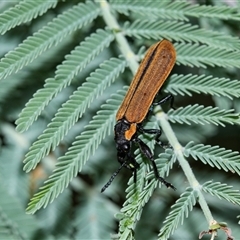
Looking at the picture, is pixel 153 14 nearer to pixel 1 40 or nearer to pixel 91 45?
pixel 91 45

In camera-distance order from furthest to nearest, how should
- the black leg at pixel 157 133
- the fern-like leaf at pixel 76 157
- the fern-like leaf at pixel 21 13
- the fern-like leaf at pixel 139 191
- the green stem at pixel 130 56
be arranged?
1. the fern-like leaf at pixel 21 13
2. the black leg at pixel 157 133
3. the green stem at pixel 130 56
4. the fern-like leaf at pixel 76 157
5. the fern-like leaf at pixel 139 191

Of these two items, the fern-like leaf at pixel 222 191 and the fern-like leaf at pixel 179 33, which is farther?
the fern-like leaf at pixel 179 33

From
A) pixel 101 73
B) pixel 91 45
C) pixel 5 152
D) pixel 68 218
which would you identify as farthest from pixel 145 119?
pixel 5 152

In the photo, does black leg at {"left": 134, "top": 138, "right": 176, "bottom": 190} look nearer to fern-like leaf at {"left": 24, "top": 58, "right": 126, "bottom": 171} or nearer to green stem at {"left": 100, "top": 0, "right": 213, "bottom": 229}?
green stem at {"left": 100, "top": 0, "right": 213, "bottom": 229}

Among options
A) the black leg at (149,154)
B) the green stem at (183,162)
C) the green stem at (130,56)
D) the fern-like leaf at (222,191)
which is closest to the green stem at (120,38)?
the green stem at (130,56)

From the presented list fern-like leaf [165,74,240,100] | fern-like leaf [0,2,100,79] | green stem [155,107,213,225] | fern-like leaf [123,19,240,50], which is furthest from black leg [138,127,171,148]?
fern-like leaf [0,2,100,79]

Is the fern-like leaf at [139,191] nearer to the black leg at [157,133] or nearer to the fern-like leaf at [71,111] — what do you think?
the black leg at [157,133]
